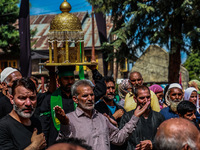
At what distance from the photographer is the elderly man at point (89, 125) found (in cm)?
346

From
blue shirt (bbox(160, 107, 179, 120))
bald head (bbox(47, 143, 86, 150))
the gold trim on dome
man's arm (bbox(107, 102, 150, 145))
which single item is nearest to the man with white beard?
blue shirt (bbox(160, 107, 179, 120))

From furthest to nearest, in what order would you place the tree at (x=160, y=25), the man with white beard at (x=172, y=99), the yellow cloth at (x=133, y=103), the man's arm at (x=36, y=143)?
the tree at (x=160, y=25)
the man with white beard at (x=172, y=99)
the yellow cloth at (x=133, y=103)
the man's arm at (x=36, y=143)

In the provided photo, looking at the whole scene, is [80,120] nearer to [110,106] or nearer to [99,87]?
[99,87]

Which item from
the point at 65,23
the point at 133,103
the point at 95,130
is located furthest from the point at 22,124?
the point at 133,103

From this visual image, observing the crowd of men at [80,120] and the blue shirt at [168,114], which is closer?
the crowd of men at [80,120]

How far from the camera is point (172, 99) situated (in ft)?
19.0

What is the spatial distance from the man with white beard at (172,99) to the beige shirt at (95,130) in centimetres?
186

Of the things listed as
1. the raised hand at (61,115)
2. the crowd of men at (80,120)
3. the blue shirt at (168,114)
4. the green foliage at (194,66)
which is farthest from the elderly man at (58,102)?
the green foliage at (194,66)

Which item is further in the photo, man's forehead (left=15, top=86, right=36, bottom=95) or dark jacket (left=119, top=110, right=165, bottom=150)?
dark jacket (left=119, top=110, right=165, bottom=150)

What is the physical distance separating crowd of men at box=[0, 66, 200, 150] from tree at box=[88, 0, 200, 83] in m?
9.26

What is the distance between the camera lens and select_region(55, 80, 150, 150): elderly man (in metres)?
3.46

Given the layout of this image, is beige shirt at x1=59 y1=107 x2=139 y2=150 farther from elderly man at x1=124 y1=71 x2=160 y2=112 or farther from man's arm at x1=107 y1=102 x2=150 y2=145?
elderly man at x1=124 y1=71 x2=160 y2=112

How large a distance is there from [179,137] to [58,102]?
2415mm

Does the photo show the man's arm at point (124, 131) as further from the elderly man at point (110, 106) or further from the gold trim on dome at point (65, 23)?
the gold trim on dome at point (65, 23)
